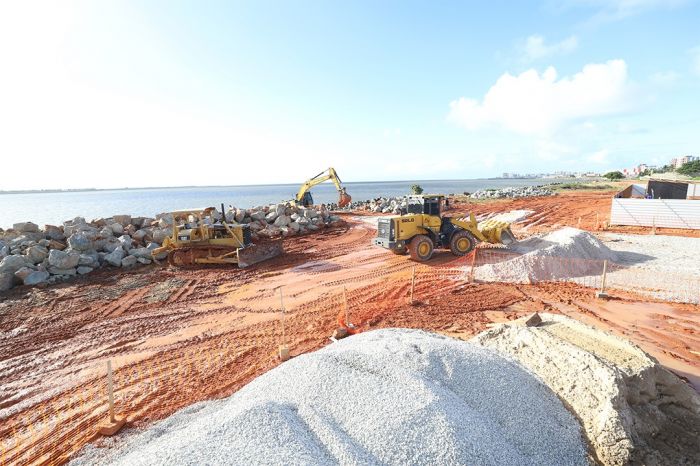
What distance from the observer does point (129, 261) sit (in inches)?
551

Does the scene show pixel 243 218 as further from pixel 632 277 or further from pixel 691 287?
pixel 691 287

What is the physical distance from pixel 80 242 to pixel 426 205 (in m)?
13.6

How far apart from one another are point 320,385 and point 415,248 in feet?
30.0

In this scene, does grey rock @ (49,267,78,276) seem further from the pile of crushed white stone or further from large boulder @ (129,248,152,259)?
the pile of crushed white stone

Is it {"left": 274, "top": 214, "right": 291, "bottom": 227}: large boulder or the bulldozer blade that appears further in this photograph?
{"left": 274, "top": 214, "right": 291, "bottom": 227}: large boulder

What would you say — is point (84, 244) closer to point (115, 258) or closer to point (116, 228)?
point (115, 258)

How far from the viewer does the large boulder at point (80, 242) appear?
44.4ft

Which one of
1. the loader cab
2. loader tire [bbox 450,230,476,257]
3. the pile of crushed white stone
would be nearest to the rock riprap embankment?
the loader cab

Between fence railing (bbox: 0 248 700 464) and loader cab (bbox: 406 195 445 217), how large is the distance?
7.36ft

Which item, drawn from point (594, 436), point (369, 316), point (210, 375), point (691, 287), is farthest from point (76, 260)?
point (691, 287)

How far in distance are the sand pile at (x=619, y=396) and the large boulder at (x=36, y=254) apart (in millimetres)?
15383

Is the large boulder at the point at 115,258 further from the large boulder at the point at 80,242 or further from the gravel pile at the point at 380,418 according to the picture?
the gravel pile at the point at 380,418

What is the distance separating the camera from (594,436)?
13.4 ft

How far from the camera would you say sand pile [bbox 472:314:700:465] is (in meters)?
3.99
